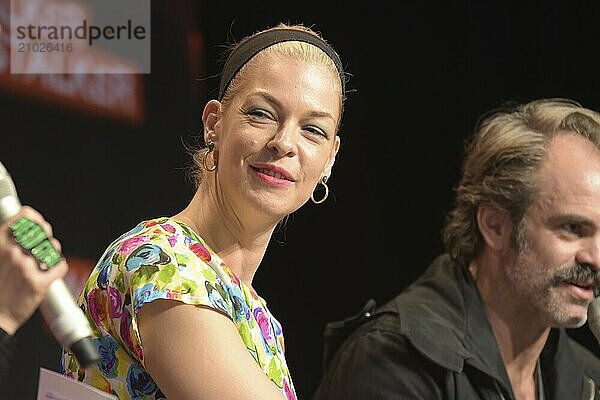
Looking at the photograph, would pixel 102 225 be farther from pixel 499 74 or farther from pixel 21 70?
pixel 499 74

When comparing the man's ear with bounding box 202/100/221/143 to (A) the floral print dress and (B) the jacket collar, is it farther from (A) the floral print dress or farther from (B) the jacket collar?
(B) the jacket collar

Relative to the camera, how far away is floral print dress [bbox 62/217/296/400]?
1.36 metres

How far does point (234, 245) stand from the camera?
5.50 feet

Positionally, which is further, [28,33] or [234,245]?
[28,33]

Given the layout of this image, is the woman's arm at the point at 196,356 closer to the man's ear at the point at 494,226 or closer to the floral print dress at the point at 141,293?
the floral print dress at the point at 141,293

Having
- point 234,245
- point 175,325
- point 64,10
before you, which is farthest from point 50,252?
point 64,10

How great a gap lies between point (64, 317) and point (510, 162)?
189 cm

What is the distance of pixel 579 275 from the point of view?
238 centimetres

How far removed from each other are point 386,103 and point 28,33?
1.12 metres

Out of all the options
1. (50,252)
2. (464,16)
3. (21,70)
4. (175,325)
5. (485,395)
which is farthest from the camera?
(464,16)

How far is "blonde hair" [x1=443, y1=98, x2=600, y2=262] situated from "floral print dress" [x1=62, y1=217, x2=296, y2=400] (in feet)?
3.83

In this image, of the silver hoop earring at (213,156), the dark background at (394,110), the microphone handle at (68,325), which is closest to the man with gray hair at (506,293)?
the dark background at (394,110)

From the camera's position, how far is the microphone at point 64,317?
0.86 m

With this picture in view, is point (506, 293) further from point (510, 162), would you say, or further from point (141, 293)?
point (141, 293)
